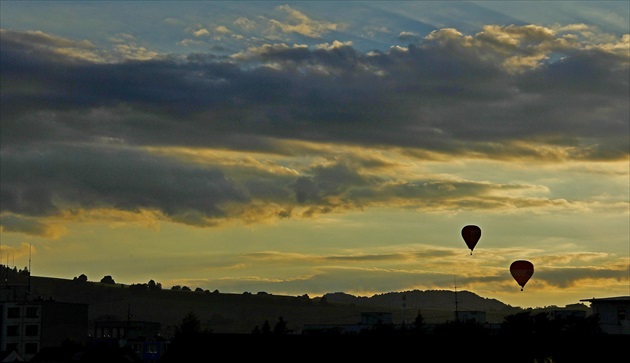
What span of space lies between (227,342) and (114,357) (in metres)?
45.6

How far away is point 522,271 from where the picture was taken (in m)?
163

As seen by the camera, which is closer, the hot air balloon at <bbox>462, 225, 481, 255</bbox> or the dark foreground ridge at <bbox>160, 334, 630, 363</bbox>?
the dark foreground ridge at <bbox>160, 334, 630, 363</bbox>

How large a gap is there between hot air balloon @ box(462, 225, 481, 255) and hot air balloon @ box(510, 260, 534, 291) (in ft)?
22.3

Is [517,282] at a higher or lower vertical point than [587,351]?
higher

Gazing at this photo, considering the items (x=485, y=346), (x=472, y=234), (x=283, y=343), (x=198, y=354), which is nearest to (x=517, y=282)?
(x=472, y=234)

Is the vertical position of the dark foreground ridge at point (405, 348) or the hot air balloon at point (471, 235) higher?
the hot air balloon at point (471, 235)

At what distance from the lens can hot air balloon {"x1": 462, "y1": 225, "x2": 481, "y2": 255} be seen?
6383 inches

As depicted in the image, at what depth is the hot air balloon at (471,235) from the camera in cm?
16212

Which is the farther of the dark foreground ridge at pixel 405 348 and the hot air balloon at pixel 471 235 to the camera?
the hot air balloon at pixel 471 235

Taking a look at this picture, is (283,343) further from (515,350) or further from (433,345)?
(515,350)

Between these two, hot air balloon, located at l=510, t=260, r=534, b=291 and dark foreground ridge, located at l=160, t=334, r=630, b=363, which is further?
hot air balloon, located at l=510, t=260, r=534, b=291

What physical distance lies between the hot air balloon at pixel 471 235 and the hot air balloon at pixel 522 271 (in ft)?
22.3

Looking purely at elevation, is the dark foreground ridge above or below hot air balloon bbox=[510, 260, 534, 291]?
below

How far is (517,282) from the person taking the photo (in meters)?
162
